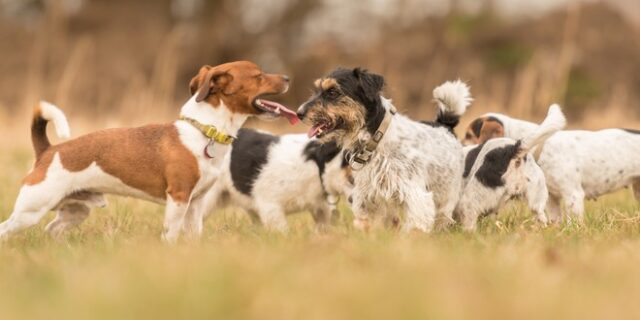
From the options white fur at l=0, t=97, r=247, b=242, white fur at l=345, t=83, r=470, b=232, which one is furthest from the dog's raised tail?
white fur at l=0, t=97, r=247, b=242

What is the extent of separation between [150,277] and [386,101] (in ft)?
9.99

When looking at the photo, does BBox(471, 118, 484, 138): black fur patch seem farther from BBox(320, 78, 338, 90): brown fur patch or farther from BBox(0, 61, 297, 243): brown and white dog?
BBox(320, 78, 338, 90): brown fur patch

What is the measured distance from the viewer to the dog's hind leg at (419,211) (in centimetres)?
592

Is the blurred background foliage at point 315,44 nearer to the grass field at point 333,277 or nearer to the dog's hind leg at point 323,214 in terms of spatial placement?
the dog's hind leg at point 323,214

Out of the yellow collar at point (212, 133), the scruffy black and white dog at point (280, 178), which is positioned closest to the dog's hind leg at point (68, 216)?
the yellow collar at point (212, 133)

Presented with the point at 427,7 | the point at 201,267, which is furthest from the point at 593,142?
the point at 427,7

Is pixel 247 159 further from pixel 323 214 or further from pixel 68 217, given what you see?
pixel 68 217

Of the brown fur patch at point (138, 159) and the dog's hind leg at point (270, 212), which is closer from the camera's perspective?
the brown fur patch at point (138, 159)

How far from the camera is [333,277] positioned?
3.59 m

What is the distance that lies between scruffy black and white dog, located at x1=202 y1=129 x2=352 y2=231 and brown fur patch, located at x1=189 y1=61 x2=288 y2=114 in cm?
122

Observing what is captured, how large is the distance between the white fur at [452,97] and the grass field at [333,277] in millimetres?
1392

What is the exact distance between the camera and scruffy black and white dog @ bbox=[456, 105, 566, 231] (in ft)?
21.7

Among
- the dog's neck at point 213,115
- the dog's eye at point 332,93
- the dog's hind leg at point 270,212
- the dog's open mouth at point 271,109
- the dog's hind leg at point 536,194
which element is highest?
the dog's eye at point 332,93

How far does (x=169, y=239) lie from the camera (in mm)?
5785
